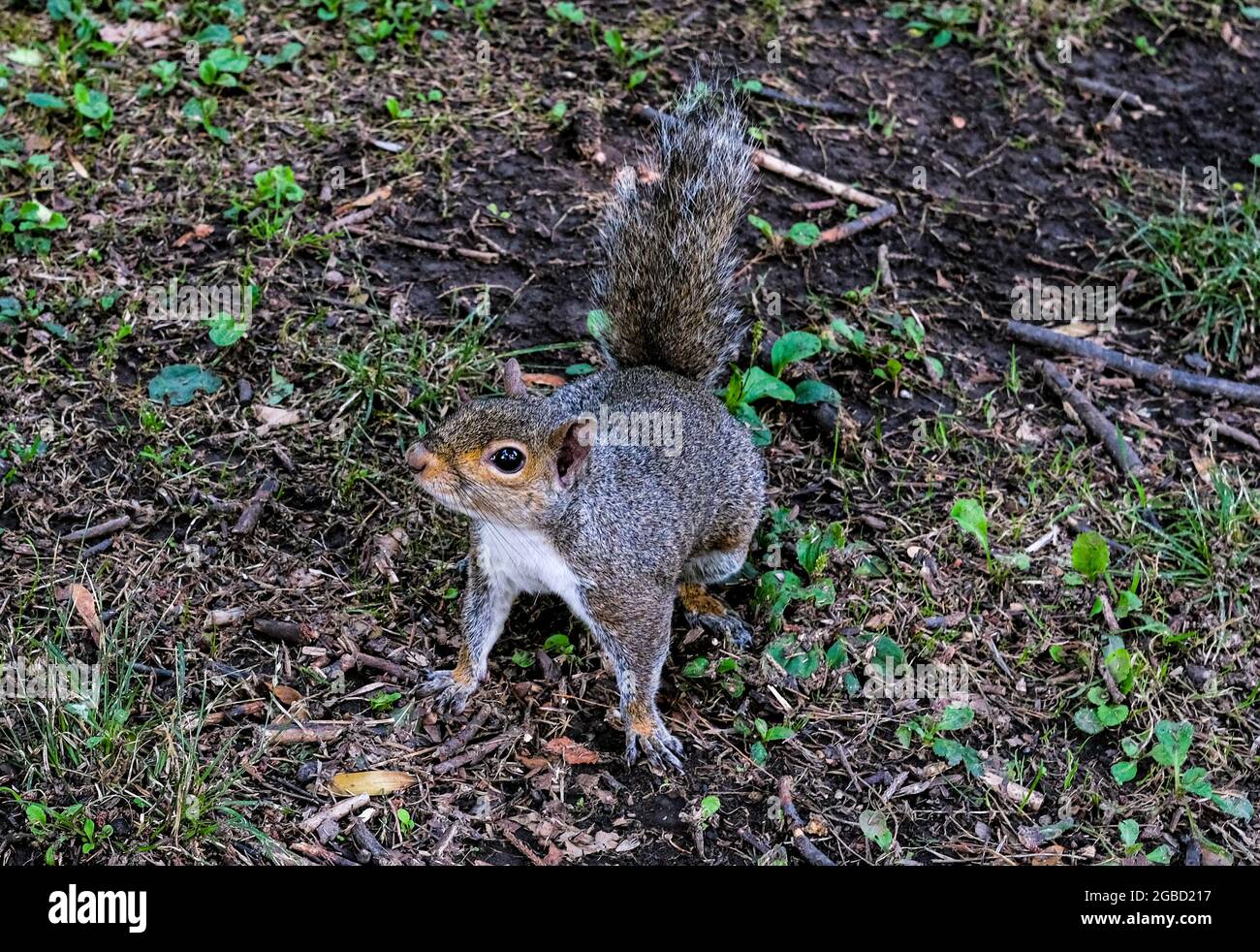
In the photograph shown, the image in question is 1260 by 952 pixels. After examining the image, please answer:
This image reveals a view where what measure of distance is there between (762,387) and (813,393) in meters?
0.21

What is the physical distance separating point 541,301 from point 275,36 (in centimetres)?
176

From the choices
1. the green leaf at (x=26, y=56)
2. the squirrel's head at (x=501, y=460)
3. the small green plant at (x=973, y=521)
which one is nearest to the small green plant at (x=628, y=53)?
the green leaf at (x=26, y=56)

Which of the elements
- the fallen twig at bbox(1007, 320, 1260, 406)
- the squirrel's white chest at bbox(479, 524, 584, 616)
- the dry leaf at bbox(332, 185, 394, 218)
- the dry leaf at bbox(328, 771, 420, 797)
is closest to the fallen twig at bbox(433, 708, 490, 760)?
the dry leaf at bbox(328, 771, 420, 797)

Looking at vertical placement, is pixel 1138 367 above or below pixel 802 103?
below

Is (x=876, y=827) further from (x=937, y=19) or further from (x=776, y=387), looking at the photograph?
(x=937, y=19)

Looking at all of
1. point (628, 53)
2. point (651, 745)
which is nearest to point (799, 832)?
point (651, 745)

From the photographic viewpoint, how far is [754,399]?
407cm

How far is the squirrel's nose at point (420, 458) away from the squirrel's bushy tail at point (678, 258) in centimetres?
102

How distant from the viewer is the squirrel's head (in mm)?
2893

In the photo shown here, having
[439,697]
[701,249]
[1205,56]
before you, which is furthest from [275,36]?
[1205,56]

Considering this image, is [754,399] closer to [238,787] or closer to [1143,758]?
[1143,758]

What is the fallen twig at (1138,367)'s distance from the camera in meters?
4.30

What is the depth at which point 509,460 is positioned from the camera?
2938 millimetres

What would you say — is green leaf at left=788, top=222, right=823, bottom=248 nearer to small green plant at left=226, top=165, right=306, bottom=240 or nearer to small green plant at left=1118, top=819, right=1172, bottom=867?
small green plant at left=226, top=165, right=306, bottom=240
